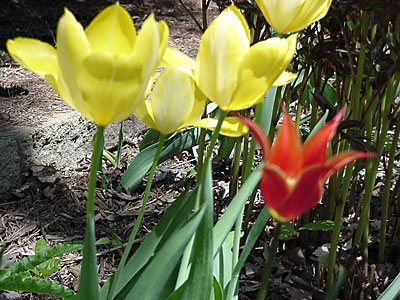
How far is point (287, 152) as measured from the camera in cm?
56

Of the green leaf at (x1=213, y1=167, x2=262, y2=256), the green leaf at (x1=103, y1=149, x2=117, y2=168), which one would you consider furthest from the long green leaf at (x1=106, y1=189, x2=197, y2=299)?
the green leaf at (x1=103, y1=149, x2=117, y2=168)

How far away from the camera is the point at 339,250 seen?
1.80 meters

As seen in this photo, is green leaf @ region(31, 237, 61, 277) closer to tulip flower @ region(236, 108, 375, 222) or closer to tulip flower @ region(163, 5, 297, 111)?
tulip flower @ region(163, 5, 297, 111)

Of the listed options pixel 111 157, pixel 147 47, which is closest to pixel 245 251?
pixel 147 47

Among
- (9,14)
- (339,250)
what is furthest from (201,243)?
(9,14)

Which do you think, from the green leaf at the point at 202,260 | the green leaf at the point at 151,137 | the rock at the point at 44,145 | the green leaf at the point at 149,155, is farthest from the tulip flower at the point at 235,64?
the rock at the point at 44,145

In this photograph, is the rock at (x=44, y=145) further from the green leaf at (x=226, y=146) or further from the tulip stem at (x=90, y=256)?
the tulip stem at (x=90, y=256)

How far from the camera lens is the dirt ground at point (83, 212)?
5.62 feet

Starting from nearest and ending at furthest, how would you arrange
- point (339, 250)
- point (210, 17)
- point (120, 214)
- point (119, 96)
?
point (119, 96) < point (339, 250) < point (120, 214) < point (210, 17)

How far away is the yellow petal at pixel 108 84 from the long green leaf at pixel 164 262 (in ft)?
0.56

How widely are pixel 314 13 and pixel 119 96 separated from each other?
40cm

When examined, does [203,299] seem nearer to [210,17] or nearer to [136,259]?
[136,259]

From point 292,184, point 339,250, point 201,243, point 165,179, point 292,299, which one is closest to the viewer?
point 292,184

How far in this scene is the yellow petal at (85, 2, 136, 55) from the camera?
0.72 metres
